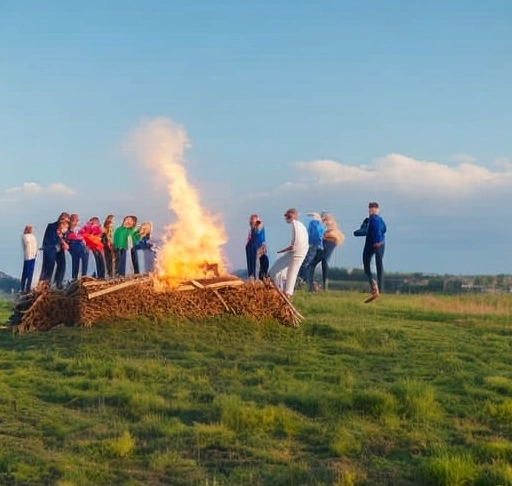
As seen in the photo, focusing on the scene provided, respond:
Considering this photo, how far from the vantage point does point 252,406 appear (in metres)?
10.8

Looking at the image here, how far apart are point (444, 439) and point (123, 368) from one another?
17.5 ft

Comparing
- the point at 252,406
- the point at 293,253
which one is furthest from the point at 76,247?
the point at 252,406

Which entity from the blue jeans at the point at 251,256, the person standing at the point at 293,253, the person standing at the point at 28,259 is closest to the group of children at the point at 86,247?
the person standing at the point at 28,259

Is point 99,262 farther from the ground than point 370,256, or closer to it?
farther from the ground

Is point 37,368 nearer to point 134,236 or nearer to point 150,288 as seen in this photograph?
point 150,288

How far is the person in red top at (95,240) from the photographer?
25.4m

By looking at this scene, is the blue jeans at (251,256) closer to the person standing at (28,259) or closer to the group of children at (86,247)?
the group of children at (86,247)

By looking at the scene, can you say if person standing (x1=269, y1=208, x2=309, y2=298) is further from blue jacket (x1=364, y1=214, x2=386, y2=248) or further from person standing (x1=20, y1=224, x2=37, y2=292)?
person standing (x1=20, y1=224, x2=37, y2=292)

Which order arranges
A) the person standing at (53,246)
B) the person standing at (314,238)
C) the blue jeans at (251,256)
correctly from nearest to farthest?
the person standing at (53,246) → the blue jeans at (251,256) → the person standing at (314,238)

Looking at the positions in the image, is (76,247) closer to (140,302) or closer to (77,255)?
(77,255)

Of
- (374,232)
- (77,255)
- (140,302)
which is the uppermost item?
(374,232)

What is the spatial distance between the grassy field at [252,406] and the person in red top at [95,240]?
26.6ft

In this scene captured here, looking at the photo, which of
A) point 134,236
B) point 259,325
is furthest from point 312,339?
point 134,236

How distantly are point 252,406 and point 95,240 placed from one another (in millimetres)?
15507
